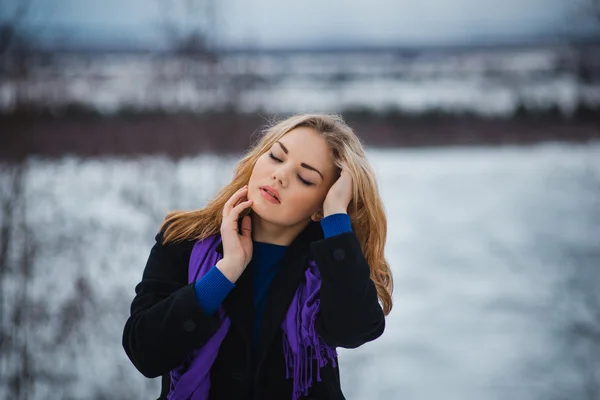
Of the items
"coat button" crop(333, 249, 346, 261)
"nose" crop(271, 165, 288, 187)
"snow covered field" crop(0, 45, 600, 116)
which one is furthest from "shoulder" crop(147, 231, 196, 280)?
"snow covered field" crop(0, 45, 600, 116)

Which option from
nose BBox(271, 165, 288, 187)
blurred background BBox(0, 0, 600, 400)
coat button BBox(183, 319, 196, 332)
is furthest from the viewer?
blurred background BBox(0, 0, 600, 400)

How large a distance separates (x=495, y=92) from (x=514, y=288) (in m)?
5.82

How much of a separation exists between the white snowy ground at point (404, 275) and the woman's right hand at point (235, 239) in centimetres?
262

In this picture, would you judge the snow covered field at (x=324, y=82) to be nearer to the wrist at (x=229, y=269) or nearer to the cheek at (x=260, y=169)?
the cheek at (x=260, y=169)

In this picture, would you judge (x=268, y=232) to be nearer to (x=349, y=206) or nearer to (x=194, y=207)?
(x=349, y=206)

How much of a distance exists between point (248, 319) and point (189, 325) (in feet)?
0.48

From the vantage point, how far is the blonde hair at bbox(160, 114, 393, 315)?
1.47 m

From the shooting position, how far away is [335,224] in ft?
4.48

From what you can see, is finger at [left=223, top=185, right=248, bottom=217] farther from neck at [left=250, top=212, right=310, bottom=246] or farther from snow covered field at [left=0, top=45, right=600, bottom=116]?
snow covered field at [left=0, top=45, right=600, bottom=116]

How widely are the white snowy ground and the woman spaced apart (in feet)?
8.44

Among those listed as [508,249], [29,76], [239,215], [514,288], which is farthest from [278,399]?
[508,249]

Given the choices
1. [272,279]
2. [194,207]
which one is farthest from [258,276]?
[194,207]

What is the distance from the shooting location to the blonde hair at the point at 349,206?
147 cm

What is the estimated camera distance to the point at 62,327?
3742 millimetres
